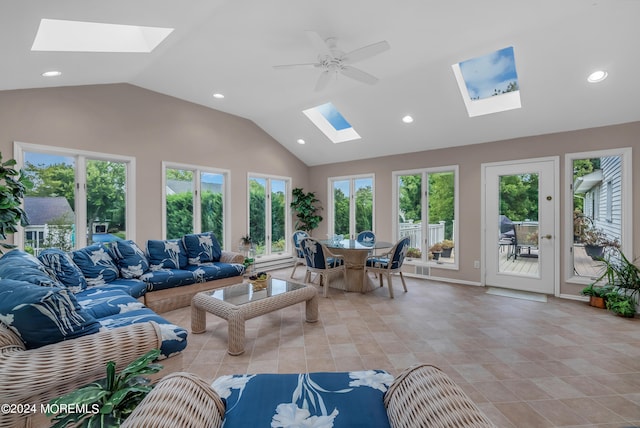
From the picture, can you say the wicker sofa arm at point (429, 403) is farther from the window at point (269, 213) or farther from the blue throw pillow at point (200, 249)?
the window at point (269, 213)

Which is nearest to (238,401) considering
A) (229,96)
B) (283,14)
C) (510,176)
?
(283,14)

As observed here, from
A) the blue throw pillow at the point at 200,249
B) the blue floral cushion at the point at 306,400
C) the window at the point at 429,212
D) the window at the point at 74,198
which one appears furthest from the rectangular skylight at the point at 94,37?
the window at the point at 429,212

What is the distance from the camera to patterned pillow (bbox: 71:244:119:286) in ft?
10.5

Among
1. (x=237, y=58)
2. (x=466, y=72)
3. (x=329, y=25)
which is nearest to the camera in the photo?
(x=329, y=25)

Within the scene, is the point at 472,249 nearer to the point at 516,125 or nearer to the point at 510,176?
the point at 510,176

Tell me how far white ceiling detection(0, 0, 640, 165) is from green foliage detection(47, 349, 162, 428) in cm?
236

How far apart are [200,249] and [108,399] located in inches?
137

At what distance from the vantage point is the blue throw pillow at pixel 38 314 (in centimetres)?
134

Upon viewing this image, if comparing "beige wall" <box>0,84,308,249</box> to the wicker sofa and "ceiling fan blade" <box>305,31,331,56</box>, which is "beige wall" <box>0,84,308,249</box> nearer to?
"ceiling fan blade" <box>305,31,331,56</box>

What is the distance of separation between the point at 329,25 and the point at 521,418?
3635mm

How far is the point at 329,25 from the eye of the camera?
114 inches

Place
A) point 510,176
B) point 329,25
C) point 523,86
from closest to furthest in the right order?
point 329,25
point 523,86
point 510,176

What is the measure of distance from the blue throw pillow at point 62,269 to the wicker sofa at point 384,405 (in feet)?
8.61

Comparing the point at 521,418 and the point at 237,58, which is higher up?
the point at 237,58
